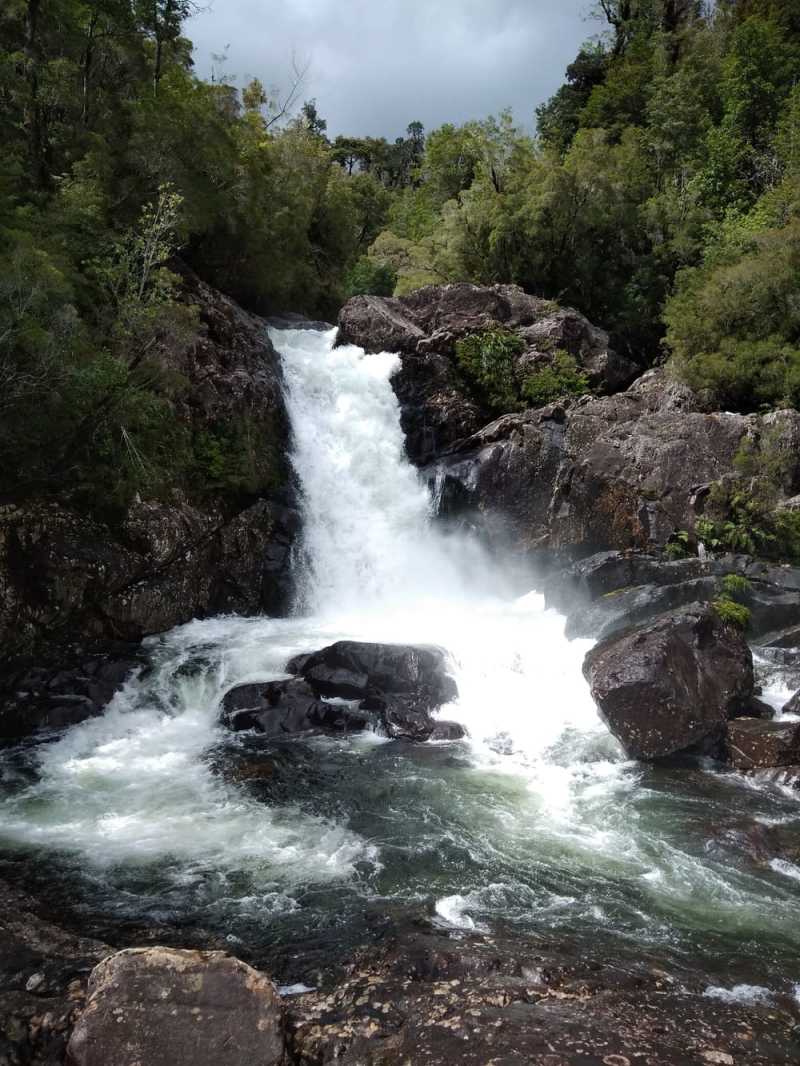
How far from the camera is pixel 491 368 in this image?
907 inches

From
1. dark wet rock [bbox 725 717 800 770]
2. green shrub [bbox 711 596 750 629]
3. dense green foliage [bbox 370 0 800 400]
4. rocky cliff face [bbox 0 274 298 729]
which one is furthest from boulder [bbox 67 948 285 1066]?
dense green foliage [bbox 370 0 800 400]

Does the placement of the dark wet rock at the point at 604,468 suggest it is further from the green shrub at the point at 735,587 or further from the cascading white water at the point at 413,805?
the green shrub at the point at 735,587

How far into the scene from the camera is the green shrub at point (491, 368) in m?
22.9

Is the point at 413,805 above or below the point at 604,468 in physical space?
below

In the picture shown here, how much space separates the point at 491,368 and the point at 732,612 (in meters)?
12.0

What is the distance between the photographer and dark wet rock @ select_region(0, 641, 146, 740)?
12.2m

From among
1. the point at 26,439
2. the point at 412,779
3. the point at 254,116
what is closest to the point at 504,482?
the point at 412,779

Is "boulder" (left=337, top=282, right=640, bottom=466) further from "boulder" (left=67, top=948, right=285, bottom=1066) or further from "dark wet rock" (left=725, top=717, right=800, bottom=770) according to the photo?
"boulder" (left=67, top=948, right=285, bottom=1066)

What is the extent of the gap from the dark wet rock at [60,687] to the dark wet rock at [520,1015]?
8.24 m

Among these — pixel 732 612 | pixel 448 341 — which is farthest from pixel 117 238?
pixel 732 612

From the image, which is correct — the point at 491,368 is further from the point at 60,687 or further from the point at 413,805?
the point at 413,805

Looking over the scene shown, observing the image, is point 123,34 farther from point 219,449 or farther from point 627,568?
point 627,568

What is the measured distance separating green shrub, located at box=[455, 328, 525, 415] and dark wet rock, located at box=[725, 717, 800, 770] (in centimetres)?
1364

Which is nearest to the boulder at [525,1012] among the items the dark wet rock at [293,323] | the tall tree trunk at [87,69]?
the tall tree trunk at [87,69]
